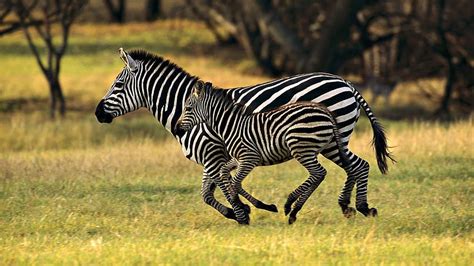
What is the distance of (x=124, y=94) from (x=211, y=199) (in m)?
1.52

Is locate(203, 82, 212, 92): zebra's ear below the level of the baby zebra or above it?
above

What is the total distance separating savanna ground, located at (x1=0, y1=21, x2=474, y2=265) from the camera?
8641 mm

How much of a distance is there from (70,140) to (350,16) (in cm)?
685

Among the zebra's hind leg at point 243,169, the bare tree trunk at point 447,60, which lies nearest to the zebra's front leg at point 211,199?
the zebra's hind leg at point 243,169

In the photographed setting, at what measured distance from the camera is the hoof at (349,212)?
10.6 metres

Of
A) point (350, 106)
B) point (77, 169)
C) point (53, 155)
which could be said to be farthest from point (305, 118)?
point (53, 155)

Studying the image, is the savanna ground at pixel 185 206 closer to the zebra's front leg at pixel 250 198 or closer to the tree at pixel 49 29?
the zebra's front leg at pixel 250 198

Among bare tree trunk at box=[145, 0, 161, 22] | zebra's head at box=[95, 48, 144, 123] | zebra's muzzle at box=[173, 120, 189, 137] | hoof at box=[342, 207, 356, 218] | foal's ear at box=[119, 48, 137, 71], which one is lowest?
bare tree trunk at box=[145, 0, 161, 22]

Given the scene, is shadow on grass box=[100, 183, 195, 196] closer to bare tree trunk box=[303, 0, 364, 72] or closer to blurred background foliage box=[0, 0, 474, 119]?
blurred background foliage box=[0, 0, 474, 119]

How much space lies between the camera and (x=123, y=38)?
40.8m

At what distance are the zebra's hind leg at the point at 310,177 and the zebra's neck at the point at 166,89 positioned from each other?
1563 millimetres

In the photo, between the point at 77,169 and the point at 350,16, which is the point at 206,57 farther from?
the point at 77,169

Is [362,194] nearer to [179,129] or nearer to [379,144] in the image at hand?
[379,144]

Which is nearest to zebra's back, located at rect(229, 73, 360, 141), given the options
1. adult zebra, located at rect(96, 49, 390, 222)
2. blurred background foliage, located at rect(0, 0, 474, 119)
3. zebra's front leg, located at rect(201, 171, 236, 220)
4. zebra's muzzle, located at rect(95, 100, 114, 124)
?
adult zebra, located at rect(96, 49, 390, 222)
